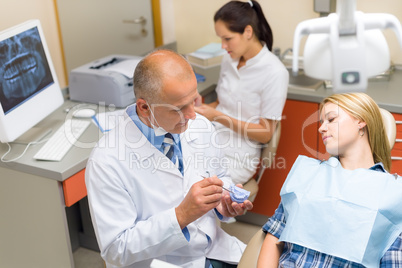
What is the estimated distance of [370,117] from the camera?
1.70m

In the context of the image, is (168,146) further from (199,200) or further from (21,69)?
(21,69)

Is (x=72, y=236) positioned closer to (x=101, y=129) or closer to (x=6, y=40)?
(x=101, y=129)

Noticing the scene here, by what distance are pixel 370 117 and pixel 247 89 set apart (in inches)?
36.1

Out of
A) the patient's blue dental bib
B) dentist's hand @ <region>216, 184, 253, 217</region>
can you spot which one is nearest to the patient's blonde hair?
the patient's blue dental bib

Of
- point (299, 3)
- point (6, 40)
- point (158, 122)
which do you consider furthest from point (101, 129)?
point (299, 3)

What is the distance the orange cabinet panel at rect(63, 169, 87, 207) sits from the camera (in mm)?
2143

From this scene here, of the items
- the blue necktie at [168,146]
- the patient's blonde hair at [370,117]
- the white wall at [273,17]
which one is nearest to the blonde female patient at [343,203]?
the patient's blonde hair at [370,117]

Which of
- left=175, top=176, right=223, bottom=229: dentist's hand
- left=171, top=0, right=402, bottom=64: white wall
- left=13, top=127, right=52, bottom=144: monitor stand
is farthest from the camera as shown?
left=171, top=0, right=402, bottom=64: white wall

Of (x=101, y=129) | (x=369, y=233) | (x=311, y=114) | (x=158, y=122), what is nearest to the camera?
(x=369, y=233)

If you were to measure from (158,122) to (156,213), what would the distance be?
310 millimetres

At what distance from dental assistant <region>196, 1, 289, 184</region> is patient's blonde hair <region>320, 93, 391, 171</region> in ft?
2.35

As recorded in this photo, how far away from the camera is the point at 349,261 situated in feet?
5.20

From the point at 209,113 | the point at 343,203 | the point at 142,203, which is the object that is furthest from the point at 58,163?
the point at 343,203

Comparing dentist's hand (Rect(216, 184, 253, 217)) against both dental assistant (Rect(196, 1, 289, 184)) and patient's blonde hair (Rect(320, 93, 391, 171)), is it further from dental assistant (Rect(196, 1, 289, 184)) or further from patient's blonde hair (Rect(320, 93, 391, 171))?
dental assistant (Rect(196, 1, 289, 184))
